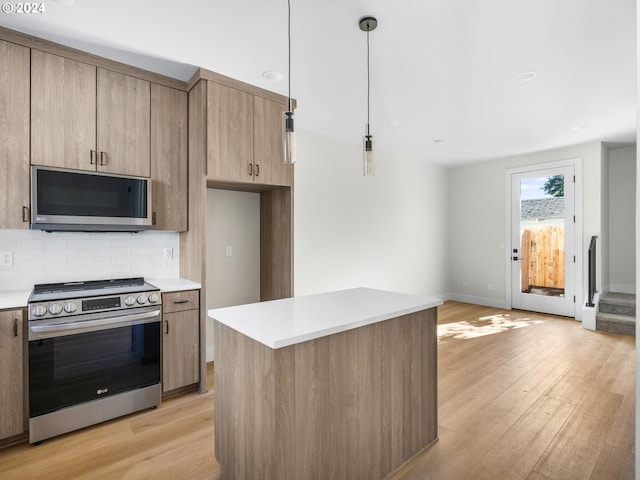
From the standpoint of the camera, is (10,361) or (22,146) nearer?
(10,361)

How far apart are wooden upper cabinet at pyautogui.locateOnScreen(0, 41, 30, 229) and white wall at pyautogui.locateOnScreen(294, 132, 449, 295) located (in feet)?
8.62

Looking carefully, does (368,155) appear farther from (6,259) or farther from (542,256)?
(542,256)

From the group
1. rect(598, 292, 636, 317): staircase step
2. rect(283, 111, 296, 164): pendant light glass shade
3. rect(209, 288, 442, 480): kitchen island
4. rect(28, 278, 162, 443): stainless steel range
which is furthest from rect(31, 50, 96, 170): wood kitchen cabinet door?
rect(598, 292, 636, 317): staircase step

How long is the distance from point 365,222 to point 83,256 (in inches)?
142

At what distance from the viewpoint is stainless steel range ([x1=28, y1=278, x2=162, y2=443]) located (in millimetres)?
2219

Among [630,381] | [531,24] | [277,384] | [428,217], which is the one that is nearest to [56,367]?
[277,384]

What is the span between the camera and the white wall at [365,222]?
4492 mm

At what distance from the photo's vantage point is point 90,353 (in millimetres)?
2398

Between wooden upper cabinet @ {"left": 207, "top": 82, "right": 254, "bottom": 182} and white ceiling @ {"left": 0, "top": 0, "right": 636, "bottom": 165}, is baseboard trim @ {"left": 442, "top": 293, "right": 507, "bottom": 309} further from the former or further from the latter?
wooden upper cabinet @ {"left": 207, "top": 82, "right": 254, "bottom": 182}

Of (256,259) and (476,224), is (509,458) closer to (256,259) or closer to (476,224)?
(256,259)

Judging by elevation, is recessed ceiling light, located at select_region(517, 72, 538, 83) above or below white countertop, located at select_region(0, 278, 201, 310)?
above

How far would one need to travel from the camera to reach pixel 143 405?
262 cm

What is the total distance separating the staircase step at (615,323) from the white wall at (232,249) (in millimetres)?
4665

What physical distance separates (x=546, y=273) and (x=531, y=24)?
4556mm
